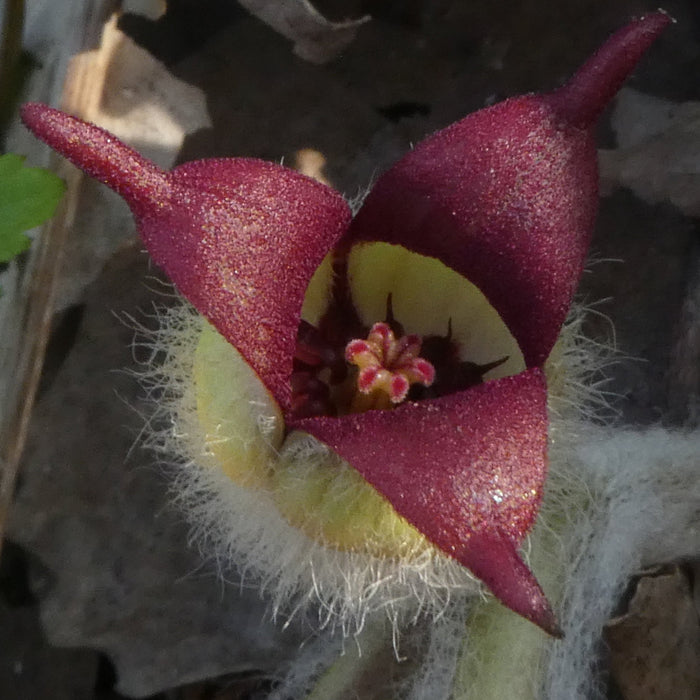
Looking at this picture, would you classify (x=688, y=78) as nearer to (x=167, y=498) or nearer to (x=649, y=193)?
(x=649, y=193)

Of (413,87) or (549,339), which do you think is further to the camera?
(413,87)

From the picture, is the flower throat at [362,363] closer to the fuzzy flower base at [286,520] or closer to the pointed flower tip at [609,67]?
the fuzzy flower base at [286,520]

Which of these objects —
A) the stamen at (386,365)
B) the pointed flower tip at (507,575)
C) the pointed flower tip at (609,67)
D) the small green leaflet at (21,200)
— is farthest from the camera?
the small green leaflet at (21,200)

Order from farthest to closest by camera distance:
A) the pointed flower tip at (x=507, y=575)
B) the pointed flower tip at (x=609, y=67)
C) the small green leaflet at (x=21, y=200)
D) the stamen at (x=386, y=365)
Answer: the small green leaflet at (x=21, y=200) < the stamen at (x=386, y=365) < the pointed flower tip at (x=609, y=67) < the pointed flower tip at (x=507, y=575)


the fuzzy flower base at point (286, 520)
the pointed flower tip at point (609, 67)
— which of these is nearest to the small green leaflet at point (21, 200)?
the fuzzy flower base at point (286, 520)

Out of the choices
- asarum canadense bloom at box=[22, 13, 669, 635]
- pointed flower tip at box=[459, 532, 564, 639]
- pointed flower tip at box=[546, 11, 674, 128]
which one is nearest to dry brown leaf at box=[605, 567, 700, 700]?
asarum canadense bloom at box=[22, 13, 669, 635]

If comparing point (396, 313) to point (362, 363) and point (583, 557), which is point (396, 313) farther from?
point (583, 557)

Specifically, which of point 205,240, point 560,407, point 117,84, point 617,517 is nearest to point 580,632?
point 617,517

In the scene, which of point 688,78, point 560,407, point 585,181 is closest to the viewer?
point 585,181
